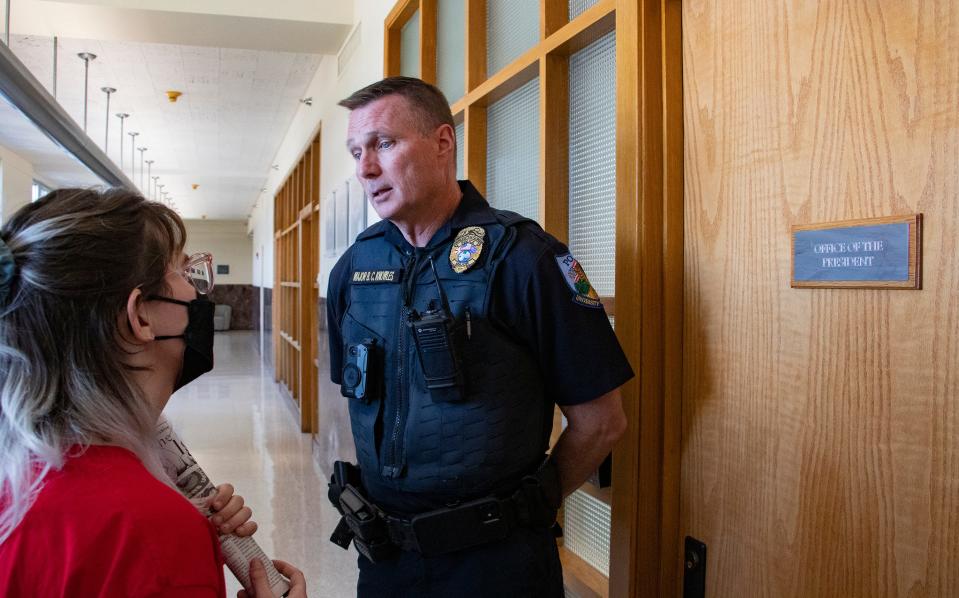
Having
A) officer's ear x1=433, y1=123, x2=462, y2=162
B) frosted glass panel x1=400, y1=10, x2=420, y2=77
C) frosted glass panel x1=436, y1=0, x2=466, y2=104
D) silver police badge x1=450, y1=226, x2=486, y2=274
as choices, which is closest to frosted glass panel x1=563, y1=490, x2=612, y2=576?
silver police badge x1=450, y1=226, x2=486, y2=274

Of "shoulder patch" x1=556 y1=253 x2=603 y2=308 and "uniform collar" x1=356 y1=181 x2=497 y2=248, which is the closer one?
"shoulder patch" x1=556 y1=253 x2=603 y2=308

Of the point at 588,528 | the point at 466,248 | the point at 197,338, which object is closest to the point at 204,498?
the point at 197,338

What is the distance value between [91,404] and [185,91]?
21.4 ft

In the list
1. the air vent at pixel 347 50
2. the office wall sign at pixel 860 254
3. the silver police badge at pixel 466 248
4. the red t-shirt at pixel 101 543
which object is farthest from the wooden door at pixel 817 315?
the air vent at pixel 347 50

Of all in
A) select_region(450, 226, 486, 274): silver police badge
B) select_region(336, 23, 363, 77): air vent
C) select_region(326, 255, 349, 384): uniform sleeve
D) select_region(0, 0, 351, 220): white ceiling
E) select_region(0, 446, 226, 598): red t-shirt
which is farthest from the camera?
select_region(0, 0, 351, 220): white ceiling

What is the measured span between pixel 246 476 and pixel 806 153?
4.81 meters

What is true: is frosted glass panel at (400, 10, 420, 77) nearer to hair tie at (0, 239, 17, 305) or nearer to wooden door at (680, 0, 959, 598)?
wooden door at (680, 0, 959, 598)

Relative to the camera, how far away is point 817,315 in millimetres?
1108

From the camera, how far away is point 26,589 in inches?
30.3

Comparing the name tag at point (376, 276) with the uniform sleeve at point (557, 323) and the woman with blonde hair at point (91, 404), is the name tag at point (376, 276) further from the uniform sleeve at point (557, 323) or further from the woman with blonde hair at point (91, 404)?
the woman with blonde hair at point (91, 404)

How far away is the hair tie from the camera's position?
2.93 feet

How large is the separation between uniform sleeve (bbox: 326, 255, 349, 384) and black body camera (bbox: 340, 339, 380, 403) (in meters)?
0.27

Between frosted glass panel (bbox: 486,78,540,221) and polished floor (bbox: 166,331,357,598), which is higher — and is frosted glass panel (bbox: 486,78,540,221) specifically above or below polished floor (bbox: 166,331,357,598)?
above

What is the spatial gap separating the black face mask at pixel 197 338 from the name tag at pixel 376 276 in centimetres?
48
